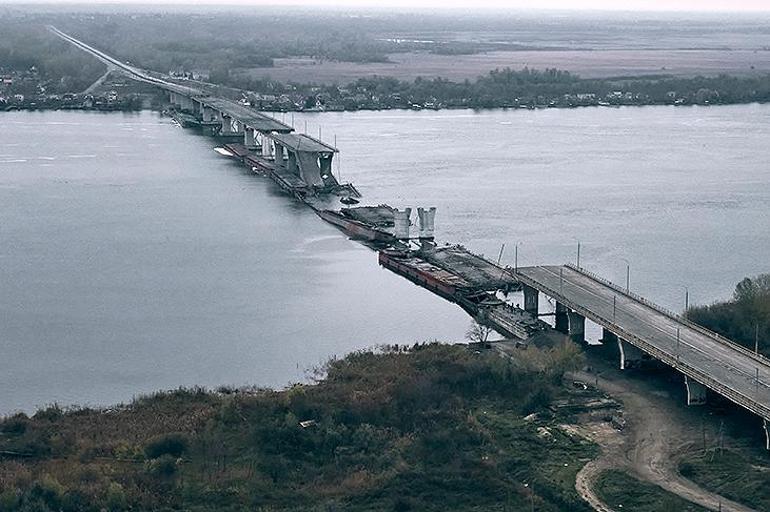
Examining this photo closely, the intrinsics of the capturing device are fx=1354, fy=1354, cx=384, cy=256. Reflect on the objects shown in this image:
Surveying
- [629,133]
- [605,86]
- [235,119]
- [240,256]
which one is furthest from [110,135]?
[605,86]

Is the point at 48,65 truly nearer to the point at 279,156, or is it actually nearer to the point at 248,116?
the point at 248,116

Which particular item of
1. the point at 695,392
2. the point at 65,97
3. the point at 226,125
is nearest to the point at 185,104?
the point at 65,97

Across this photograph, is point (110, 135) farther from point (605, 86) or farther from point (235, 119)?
point (605, 86)

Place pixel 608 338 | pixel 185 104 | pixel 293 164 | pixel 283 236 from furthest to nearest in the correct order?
pixel 185 104 < pixel 293 164 < pixel 283 236 < pixel 608 338

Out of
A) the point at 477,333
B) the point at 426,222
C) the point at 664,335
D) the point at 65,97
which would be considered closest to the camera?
the point at 664,335

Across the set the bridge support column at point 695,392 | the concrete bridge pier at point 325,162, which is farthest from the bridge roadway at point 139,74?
the bridge support column at point 695,392

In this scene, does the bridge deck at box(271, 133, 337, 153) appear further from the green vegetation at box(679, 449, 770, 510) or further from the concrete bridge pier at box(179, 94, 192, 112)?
the green vegetation at box(679, 449, 770, 510)

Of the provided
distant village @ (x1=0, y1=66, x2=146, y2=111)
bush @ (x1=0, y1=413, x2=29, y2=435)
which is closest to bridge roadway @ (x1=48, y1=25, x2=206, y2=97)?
distant village @ (x1=0, y1=66, x2=146, y2=111)
